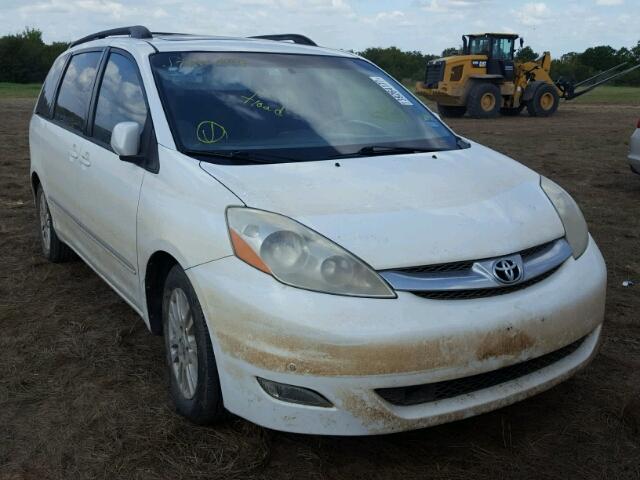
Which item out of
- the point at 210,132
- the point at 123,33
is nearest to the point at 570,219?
the point at 210,132

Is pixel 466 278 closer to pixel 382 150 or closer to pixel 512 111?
pixel 382 150

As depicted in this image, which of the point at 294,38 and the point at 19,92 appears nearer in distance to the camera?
the point at 294,38

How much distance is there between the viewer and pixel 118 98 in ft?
12.1

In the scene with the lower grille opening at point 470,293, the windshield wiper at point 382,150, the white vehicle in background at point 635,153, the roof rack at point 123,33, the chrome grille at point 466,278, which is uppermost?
the roof rack at point 123,33

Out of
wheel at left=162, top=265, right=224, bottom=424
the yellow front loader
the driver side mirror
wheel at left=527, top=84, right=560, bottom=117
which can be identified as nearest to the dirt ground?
wheel at left=162, top=265, right=224, bottom=424

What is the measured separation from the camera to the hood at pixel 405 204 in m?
2.45

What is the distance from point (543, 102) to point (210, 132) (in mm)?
20693

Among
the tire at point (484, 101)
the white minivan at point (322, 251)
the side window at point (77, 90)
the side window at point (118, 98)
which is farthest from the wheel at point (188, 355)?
the tire at point (484, 101)

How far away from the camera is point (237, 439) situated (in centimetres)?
274

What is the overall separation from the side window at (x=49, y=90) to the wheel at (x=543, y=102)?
744 inches

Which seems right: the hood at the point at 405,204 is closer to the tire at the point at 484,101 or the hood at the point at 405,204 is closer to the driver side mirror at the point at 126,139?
the driver side mirror at the point at 126,139

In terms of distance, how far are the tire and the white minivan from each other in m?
17.8

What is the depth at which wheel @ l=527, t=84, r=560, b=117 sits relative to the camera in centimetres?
2181

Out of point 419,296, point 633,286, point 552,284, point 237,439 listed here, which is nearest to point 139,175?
point 237,439
